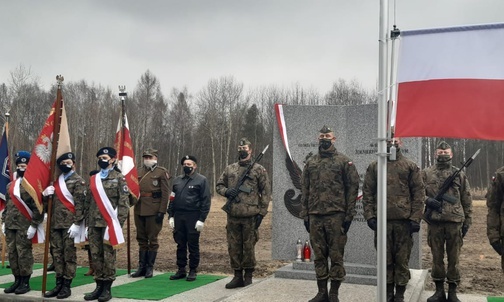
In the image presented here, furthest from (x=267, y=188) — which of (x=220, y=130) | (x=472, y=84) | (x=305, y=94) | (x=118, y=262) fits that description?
(x=305, y=94)

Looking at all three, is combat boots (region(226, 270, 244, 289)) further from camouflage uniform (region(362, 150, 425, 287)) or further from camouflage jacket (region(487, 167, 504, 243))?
camouflage jacket (region(487, 167, 504, 243))

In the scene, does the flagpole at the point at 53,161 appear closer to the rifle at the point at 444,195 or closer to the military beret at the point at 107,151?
the military beret at the point at 107,151

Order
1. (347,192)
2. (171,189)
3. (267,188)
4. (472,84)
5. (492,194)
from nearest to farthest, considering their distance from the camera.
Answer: (472,84) → (492,194) → (347,192) → (267,188) → (171,189)

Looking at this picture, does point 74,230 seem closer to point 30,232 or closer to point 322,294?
point 30,232

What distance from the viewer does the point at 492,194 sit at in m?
5.43

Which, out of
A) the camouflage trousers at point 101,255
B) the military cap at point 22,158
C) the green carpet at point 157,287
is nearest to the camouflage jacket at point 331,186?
the green carpet at point 157,287

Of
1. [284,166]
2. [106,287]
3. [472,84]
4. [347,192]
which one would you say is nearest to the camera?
[472,84]

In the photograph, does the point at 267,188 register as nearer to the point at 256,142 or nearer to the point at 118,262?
the point at 118,262

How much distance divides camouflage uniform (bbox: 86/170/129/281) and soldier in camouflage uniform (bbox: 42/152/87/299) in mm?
232

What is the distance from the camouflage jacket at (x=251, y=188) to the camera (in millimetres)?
7262

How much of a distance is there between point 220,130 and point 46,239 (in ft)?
124

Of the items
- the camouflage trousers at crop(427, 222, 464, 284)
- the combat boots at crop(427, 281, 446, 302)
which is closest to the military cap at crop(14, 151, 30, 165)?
the camouflage trousers at crop(427, 222, 464, 284)

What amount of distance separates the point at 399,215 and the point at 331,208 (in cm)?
81

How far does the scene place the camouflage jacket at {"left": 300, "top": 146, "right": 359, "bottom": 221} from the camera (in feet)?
19.5
